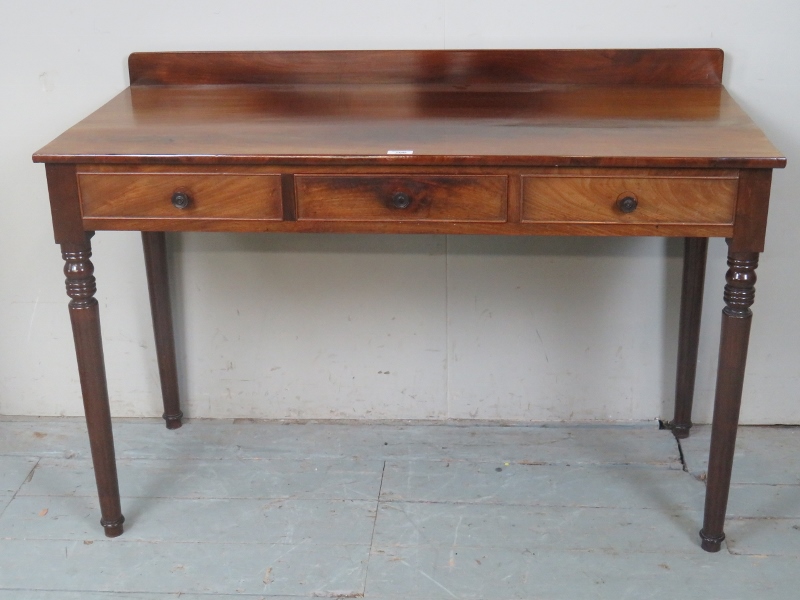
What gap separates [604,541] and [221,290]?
1183mm

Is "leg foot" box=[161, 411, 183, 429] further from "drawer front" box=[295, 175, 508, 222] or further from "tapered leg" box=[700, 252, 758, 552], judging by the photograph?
"tapered leg" box=[700, 252, 758, 552]

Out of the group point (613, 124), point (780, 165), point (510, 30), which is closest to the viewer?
point (780, 165)

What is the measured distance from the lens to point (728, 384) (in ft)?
6.49

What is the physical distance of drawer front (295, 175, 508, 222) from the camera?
1.84 m

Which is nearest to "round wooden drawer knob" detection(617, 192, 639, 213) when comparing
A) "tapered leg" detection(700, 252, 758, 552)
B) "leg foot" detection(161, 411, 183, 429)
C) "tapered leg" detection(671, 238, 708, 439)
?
"tapered leg" detection(700, 252, 758, 552)

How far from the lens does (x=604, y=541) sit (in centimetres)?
216

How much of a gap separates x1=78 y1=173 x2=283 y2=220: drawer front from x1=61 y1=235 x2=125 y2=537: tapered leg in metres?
0.11

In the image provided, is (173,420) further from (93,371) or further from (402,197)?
(402,197)

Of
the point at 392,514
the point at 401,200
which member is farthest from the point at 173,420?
the point at 401,200

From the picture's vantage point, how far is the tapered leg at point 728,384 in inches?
73.6

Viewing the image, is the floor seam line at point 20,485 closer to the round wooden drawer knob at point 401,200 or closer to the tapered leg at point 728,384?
the round wooden drawer knob at point 401,200

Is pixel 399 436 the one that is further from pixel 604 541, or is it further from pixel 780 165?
pixel 780 165

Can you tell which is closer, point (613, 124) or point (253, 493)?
point (613, 124)

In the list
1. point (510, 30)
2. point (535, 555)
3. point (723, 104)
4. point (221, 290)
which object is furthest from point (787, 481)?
point (221, 290)
